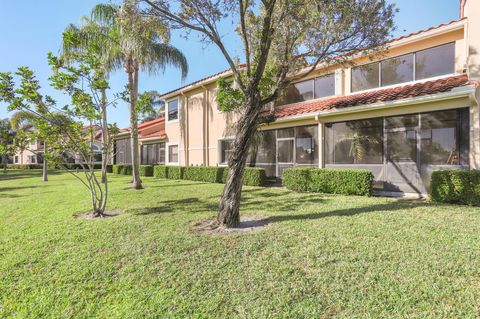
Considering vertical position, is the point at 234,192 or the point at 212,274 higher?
the point at 234,192

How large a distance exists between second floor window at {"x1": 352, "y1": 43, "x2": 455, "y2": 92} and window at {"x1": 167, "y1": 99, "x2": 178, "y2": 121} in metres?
13.7

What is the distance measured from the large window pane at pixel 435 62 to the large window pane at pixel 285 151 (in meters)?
6.49

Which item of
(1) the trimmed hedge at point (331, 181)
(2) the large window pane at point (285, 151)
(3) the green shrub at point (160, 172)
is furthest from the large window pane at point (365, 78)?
(3) the green shrub at point (160, 172)

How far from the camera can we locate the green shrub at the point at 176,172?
18881mm

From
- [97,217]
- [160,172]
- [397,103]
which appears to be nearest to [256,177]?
[397,103]

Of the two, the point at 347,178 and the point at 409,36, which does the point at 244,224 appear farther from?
the point at 409,36

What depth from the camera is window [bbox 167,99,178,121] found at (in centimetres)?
2230

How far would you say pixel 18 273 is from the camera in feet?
15.4

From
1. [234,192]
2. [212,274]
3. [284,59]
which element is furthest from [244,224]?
[284,59]

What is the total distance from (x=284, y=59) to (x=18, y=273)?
7.97 meters

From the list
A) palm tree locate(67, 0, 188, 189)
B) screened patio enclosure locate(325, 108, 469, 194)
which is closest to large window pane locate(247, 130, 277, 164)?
screened patio enclosure locate(325, 108, 469, 194)

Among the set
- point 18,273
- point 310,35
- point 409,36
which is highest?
point 409,36

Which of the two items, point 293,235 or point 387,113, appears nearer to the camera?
point 293,235

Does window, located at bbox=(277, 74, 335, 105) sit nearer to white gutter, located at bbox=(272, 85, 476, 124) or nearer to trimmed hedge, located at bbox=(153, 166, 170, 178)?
white gutter, located at bbox=(272, 85, 476, 124)
